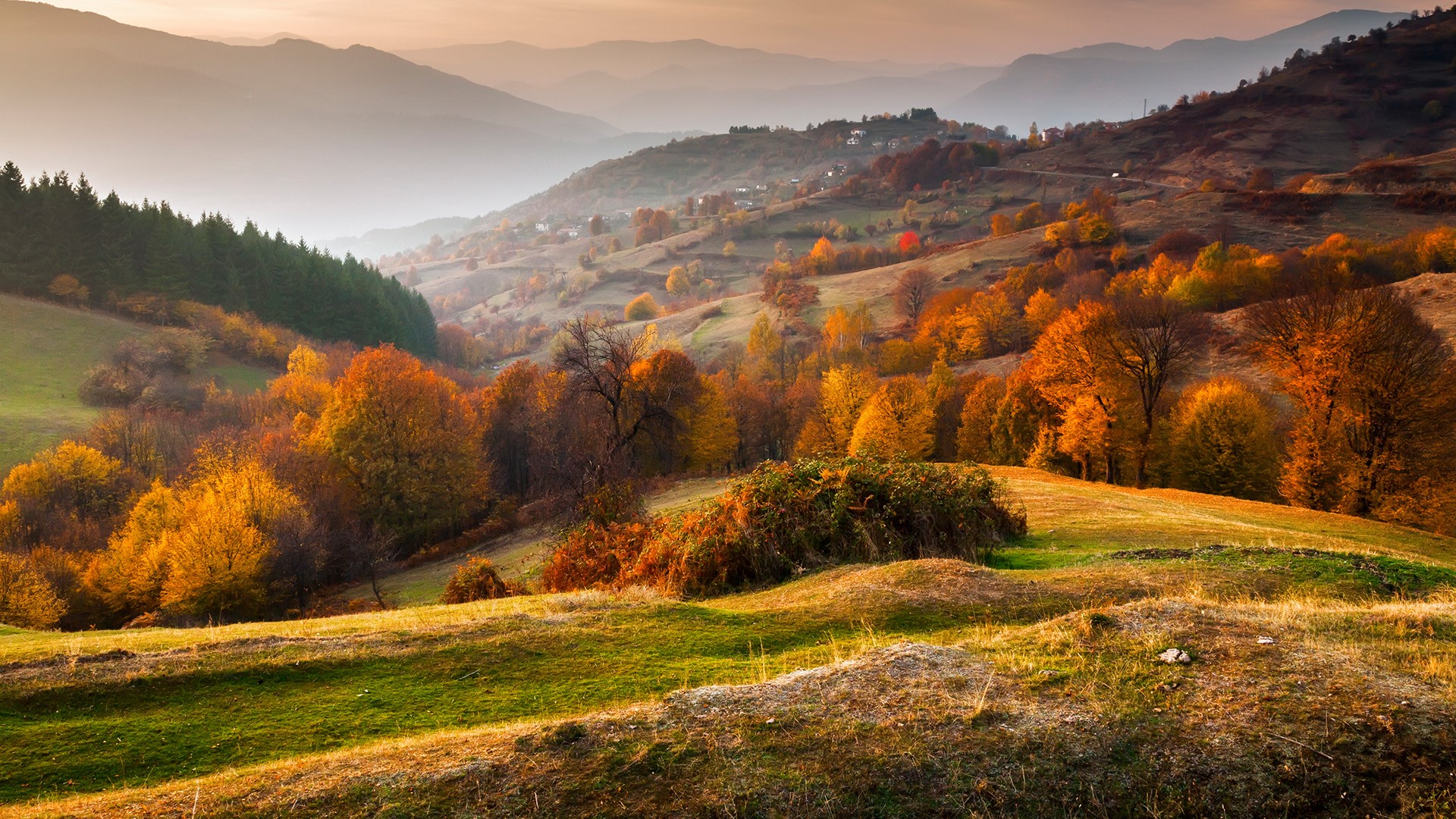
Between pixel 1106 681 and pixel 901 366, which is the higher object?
pixel 1106 681

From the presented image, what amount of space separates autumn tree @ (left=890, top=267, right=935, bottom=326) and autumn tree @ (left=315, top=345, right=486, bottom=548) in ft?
288

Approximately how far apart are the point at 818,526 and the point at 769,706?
11300 millimetres

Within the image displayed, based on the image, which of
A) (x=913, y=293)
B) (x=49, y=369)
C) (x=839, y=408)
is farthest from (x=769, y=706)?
(x=913, y=293)

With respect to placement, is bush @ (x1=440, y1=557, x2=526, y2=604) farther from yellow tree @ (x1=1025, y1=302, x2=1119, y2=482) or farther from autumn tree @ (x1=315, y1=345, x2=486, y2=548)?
yellow tree @ (x1=1025, y1=302, x2=1119, y2=482)

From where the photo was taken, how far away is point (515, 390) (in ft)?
276

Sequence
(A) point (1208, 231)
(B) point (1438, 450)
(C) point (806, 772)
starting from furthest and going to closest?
(A) point (1208, 231), (B) point (1438, 450), (C) point (806, 772)

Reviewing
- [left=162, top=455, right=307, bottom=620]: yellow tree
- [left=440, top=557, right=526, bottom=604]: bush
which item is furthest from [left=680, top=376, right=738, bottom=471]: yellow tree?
[left=440, top=557, right=526, bottom=604]: bush

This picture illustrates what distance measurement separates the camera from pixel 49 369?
3073 inches

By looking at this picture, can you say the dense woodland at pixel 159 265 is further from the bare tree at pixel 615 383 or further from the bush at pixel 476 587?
the bush at pixel 476 587

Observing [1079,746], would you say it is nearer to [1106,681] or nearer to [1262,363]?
[1106,681]

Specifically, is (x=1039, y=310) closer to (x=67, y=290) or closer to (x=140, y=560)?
(x=140, y=560)

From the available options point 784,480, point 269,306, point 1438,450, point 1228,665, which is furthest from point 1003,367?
point 269,306

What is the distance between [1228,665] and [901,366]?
10340 centimetres

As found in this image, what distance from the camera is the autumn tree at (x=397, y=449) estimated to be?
188 feet
